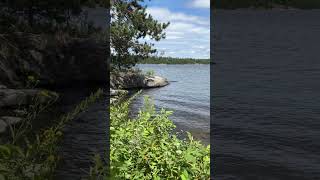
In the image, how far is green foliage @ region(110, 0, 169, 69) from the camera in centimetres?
3359

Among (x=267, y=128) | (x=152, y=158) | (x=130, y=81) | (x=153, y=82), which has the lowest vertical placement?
(x=267, y=128)

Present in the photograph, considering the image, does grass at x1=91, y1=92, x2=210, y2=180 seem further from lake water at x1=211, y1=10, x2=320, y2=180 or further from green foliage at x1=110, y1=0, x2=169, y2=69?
green foliage at x1=110, y1=0, x2=169, y2=69

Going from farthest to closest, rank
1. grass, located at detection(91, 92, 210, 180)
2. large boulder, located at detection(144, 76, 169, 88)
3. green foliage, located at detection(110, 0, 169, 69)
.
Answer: large boulder, located at detection(144, 76, 169, 88) < green foliage, located at detection(110, 0, 169, 69) < grass, located at detection(91, 92, 210, 180)

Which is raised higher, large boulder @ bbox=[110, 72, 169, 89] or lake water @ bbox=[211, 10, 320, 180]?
large boulder @ bbox=[110, 72, 169, 89]

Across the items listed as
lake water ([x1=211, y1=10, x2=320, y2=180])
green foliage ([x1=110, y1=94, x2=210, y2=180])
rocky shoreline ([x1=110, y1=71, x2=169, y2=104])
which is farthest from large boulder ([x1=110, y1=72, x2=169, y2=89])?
green foliage ([x1=110, y1=94, x2=210, y2=180])

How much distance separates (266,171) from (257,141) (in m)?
4.92

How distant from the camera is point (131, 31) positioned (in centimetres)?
3331

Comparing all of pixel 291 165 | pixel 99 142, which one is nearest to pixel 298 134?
pixel 291 165

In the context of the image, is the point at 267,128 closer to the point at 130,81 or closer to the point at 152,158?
the point at 152,158

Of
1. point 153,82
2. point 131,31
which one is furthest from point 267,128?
point 153,82

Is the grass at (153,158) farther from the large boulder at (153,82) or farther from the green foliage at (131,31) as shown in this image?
the large boulder at (153,82)

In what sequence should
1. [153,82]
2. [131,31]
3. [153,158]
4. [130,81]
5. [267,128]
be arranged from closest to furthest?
1. [153,158]
2. [267,128]
3. [131,31]
4. [130,81]
5. [153,82]

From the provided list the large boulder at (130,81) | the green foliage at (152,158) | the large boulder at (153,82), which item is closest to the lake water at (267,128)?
the large boulder at (153,82)

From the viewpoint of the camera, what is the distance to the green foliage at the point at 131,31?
3359 centimetres
